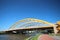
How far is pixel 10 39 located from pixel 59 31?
247 cm

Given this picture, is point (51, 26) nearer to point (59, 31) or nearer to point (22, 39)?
point (59, 31)

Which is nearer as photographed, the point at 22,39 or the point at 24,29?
the point at 22,39

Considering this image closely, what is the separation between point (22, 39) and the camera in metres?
5.22

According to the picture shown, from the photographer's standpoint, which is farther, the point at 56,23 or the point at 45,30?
the point at 45,30

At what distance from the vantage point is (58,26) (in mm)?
6941

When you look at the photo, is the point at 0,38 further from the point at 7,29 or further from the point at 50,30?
the point at 50,30

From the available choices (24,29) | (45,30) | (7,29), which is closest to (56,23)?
(45,30)

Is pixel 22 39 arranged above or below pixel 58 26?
below

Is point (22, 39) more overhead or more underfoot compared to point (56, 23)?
more underfoot

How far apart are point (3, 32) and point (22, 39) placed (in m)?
1.84

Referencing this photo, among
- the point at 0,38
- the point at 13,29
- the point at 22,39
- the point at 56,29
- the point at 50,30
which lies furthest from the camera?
the point at 13,29

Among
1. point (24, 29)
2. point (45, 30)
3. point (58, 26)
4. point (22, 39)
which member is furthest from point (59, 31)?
point (22, 39)

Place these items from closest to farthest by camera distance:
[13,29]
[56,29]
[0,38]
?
[0,38]
[56,29]
[13,29]

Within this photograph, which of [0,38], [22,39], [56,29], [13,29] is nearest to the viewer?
[22,39]
